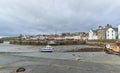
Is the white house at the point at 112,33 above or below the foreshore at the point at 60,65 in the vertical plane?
above

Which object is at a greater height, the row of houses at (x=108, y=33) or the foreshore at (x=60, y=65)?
the row of houses at (x=108, y=33)

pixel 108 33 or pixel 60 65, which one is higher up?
pixel 108 33

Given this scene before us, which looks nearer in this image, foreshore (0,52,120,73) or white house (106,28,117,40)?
foreshore (0,52,120,73)

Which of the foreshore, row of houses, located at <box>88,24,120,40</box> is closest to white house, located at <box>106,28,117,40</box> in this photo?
row of houses, located at <box>88,24,120,40</box>

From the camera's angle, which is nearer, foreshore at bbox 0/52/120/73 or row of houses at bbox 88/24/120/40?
foreshore at bbox 0/52/120/73

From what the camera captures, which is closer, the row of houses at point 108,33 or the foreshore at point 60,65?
the foreshore at point 60,65

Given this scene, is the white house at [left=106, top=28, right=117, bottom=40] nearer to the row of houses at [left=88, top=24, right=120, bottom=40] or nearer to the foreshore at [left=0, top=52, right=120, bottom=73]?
the row of houses at [left=88, top=24, right=120, bottom=40]

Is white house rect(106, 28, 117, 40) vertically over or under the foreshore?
over

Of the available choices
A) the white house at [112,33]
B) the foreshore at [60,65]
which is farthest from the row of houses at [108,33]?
the foreshore at [60,65]

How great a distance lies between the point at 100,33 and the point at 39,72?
130 m

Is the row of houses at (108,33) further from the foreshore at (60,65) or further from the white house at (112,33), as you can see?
the foreshore at (60,65)

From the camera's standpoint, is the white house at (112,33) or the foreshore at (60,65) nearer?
the foreshore at (60,65)

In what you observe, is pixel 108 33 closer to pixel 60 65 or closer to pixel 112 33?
pixel 112 33

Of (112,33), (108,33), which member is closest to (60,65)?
(112,33)
